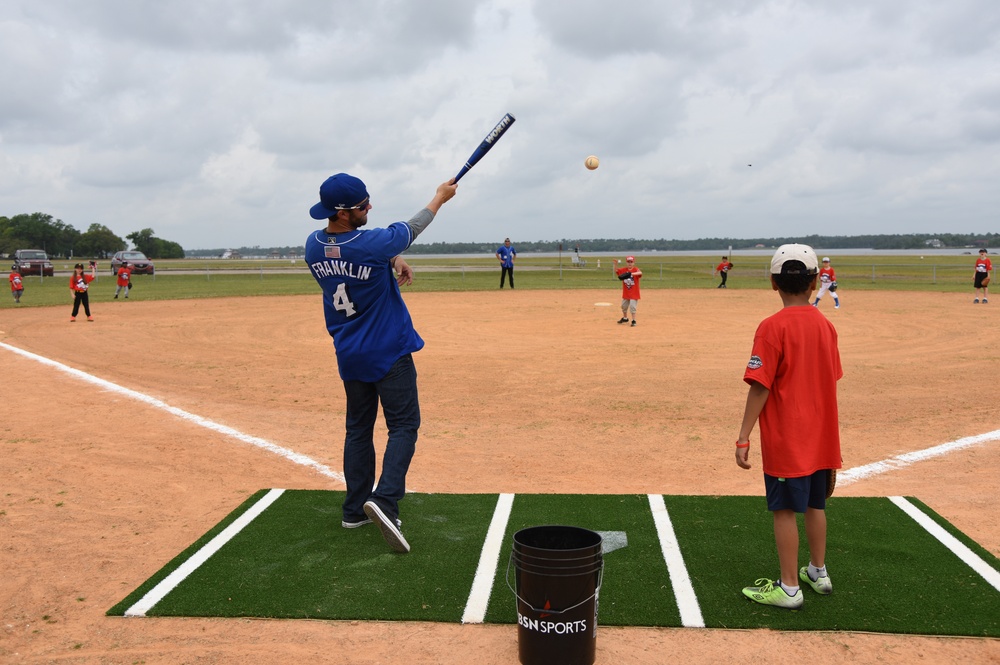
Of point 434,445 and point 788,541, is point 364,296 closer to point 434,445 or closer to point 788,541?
point 788,541

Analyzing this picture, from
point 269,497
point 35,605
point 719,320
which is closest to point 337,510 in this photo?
point 269,497

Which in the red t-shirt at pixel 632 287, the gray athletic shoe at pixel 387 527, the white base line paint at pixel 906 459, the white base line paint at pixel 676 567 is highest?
the red t-shirt at pixel 632 287

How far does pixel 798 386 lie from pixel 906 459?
4296 millimetres

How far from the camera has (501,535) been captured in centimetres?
547

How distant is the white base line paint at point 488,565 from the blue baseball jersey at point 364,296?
146 centimetres

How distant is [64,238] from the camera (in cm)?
10956

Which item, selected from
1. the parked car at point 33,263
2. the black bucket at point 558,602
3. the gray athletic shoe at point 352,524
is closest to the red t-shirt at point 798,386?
the black bucket at point 558,602

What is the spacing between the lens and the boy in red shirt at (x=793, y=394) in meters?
4.09

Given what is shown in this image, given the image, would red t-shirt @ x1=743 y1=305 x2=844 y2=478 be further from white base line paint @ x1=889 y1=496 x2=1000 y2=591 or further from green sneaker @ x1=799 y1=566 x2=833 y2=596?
white base line paint @ x1=889 y1=496 x2=1000 y2=591

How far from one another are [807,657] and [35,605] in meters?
4.55

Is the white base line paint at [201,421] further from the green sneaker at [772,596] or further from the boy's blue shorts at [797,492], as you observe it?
the boy's blue shorts at [797,492]

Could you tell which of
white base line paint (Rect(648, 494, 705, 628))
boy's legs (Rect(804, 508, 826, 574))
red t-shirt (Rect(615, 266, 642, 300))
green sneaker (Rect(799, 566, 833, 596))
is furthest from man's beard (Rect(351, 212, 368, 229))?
red t-shirt (Rect(615, 266, 642, 300))

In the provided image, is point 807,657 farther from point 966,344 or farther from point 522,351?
point 966,344

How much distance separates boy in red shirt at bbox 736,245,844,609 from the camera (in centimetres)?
409
